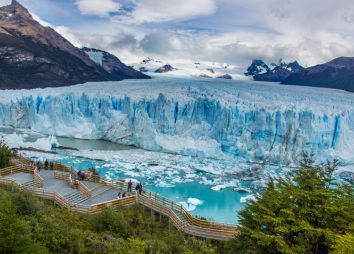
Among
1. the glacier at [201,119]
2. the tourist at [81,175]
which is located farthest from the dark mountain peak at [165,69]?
the tourist at [81,175]

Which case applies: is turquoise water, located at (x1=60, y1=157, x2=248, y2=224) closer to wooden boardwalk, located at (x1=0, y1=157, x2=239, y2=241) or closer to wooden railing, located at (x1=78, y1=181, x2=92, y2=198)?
wooden boardwalk, located at (x1=0, y1=157, x2=239, y2=241)

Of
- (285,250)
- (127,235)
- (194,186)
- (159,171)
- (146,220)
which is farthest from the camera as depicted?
(159,171)

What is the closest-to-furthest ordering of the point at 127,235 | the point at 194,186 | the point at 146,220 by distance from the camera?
the point at 127,235
the point at 146,220
the point at 194,186

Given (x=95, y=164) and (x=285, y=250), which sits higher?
(x=285, y=250)

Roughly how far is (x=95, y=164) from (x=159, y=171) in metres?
3.39

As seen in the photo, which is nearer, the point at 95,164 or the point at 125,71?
the point at 95,164

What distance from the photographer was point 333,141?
2202 cm

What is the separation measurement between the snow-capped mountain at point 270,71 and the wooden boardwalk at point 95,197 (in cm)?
5376

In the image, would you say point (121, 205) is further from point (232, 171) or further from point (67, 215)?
point (232, 171)

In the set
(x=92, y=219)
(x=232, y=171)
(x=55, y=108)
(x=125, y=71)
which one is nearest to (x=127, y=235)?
(x=92, y=219)

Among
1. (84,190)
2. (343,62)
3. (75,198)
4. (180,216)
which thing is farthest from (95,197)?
(343,62)

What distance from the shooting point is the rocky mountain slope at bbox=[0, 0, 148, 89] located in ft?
141

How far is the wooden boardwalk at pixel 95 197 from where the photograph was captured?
964 centimetres

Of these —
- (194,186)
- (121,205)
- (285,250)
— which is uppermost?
(285,250)
